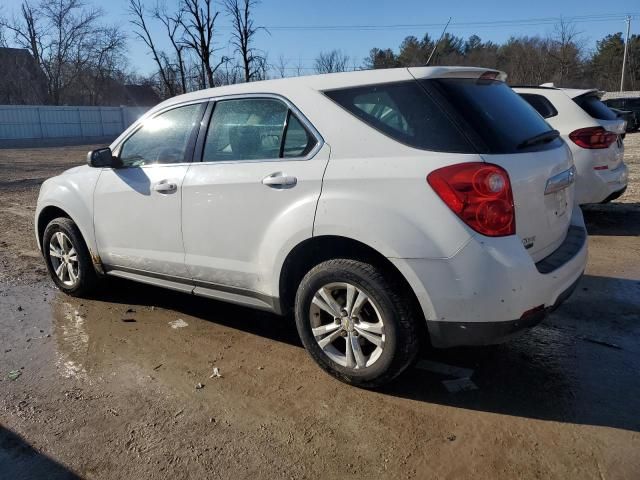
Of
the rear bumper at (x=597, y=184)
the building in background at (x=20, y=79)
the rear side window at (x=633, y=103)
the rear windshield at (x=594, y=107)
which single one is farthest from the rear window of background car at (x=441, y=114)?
the building in background at (x=20, y=79)

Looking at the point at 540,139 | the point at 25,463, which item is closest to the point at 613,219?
the point at 540,139

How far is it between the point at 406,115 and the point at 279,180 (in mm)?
830

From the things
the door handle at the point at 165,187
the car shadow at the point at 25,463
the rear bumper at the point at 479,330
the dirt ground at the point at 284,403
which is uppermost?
the door handle at the point at 165,187

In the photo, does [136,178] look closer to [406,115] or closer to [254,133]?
[254,133]

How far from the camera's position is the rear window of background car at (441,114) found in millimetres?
2732

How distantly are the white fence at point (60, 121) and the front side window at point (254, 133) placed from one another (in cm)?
4175

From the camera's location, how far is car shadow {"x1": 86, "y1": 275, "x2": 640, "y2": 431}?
289cm

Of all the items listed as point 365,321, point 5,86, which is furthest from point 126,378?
point 5,86

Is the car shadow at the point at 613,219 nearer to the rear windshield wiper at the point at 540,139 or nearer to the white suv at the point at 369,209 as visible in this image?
the white suv at the point at 369,209

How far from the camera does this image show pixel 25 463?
8.50 ft

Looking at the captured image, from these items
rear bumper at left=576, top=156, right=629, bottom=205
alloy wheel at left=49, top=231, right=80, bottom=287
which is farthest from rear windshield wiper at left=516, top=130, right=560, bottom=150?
alloy wheel at left=49, top=231, right=80, bottom=287

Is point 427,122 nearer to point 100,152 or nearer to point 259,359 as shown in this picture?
point 259,359

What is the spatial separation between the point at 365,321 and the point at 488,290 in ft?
2.45

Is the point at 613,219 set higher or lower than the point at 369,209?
lower
